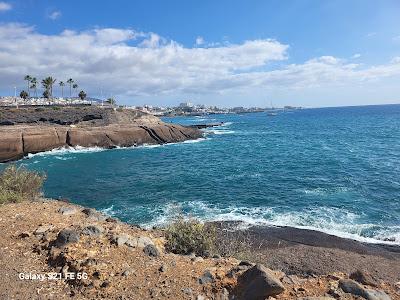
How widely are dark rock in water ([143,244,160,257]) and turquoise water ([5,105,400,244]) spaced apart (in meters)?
4.82

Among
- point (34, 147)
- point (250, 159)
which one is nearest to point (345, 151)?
point (250, 159)

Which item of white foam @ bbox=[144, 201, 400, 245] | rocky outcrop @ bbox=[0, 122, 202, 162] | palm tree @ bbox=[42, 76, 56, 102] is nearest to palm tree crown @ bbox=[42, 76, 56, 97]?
palm tree @ bbox=[42, 76, 56, 102]

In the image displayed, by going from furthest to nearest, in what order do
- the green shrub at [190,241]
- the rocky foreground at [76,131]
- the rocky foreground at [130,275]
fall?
1. the rocky foreground at [76,131]
2. the green shrub at [190,241]
3. the rocky foreground at [130,275]

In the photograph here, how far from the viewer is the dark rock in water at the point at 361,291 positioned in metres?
7.45

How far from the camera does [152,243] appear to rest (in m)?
10.2

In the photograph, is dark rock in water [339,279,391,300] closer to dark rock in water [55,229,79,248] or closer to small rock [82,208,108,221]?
dark rock in water [55,229,79,248]

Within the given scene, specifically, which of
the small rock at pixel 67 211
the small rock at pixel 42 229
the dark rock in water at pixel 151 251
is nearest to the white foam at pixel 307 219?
the small rock at pixel 67 211

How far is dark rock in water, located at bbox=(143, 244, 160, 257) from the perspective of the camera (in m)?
9.41

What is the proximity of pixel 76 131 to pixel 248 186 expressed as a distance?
38549 millimetres

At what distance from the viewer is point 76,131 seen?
2359 inches

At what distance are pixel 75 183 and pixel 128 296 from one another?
90.5 feet

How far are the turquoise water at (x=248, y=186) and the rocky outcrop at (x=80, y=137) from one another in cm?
318

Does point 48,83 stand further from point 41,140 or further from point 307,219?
point 307,219

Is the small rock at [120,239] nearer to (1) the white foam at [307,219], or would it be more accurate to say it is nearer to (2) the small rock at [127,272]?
(2) the small rock at [127,272]
